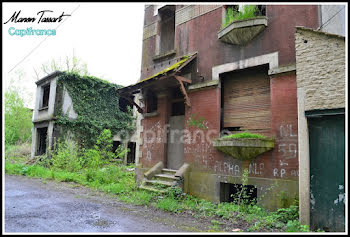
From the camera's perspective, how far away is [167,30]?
1173 centimetres

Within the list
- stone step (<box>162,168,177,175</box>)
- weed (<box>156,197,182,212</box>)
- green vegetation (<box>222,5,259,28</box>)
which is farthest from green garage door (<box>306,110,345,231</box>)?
stone step (<box>162,168,177,175</box>)

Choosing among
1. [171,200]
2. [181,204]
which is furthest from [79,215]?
[181,204]

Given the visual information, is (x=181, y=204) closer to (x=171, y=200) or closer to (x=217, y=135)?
(x=171, y=200)

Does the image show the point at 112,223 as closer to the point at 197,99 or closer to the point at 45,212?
the point at 45,212

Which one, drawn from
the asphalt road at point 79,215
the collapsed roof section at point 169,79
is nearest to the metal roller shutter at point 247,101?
the collapsed roof section at point 169,79

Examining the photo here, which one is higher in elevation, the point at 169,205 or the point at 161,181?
the point at 161,181

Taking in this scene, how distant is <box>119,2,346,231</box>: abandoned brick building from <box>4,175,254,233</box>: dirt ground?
Answer: 6.24 feet

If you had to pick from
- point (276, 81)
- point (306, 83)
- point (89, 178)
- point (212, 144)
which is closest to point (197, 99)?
point (212, 144)

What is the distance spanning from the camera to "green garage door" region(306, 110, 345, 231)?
5.06m

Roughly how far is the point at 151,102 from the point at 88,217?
20.4ft

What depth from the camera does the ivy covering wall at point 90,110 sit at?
696 inches

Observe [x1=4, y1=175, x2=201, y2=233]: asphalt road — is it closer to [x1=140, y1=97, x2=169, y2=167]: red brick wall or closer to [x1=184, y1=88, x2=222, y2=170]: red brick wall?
[x1=184, y1=88, x2=222, y2=170]: red brick wall

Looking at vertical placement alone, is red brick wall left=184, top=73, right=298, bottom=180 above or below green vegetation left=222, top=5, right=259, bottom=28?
below

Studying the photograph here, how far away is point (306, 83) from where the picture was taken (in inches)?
223
